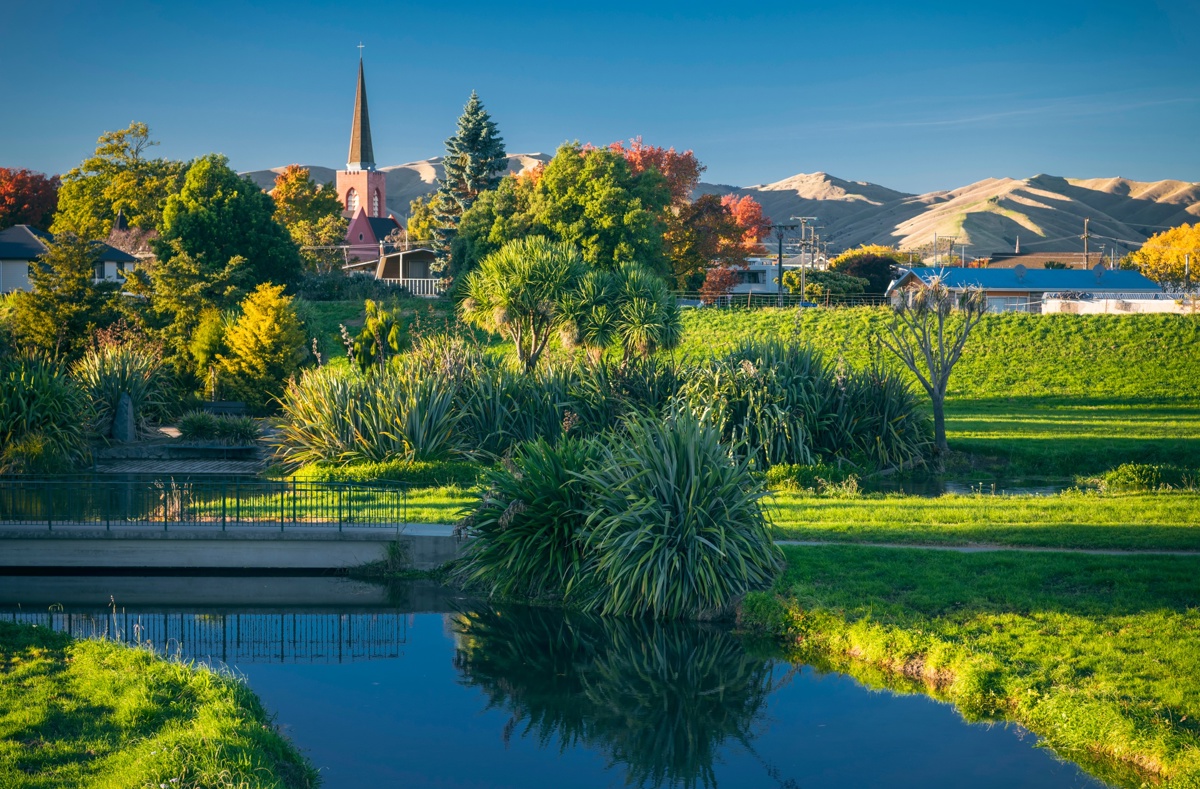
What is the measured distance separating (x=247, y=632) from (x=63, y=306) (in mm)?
27302

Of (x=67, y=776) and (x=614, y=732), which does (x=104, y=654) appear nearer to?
(x=67, y=776)

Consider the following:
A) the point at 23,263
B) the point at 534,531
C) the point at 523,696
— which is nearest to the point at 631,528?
the point at 534,531

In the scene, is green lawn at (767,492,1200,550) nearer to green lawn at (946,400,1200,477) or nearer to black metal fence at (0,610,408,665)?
green lawn at (946,400,1200,477)

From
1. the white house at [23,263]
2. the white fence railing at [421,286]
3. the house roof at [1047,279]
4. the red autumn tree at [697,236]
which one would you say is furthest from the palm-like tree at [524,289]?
the house roof at [1047,279]

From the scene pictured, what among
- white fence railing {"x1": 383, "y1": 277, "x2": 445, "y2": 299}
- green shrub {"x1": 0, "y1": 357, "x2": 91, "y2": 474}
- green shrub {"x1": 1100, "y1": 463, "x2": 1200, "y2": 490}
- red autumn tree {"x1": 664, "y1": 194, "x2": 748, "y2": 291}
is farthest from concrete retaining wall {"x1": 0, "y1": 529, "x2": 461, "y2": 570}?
red autumn tree {"x1": 664, "y1": 194, "x2": 748, "y2": 291}

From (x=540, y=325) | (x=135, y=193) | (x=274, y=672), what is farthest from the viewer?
(x=135, y=193)

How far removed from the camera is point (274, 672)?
12.9m

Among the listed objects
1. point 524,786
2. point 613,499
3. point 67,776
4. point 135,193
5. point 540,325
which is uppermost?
point 135,193

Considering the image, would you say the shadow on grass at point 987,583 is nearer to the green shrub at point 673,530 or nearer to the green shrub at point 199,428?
the green shrub at point 673,530

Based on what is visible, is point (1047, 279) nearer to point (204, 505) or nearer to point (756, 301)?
point (756, 301)

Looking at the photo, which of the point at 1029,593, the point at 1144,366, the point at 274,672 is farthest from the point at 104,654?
the point at 1144,366

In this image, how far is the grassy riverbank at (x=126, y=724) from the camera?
8.40 m

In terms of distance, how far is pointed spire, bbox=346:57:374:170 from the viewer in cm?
11488

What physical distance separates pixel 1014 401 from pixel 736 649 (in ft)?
90.6
